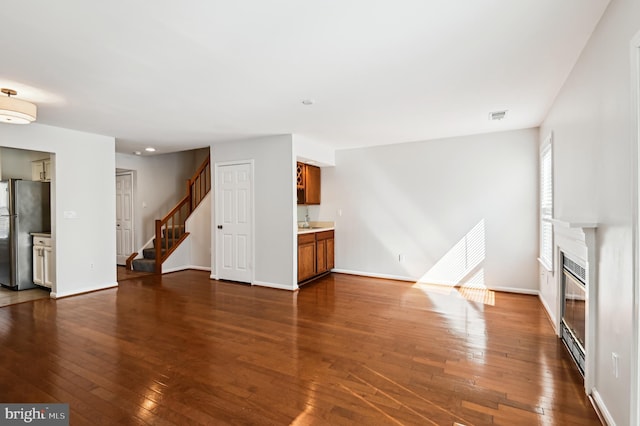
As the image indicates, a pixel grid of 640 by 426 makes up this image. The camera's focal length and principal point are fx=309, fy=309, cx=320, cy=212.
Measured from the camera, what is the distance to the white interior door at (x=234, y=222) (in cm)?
550

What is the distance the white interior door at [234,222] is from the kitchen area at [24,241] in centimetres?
258

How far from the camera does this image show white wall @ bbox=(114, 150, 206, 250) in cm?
725

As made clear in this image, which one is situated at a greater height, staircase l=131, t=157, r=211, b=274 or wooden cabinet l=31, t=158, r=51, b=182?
wooden cabinet l=31, t=158, r=51, b=182

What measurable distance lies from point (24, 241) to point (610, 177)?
7511 millimetres

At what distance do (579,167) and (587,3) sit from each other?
4.03 feet

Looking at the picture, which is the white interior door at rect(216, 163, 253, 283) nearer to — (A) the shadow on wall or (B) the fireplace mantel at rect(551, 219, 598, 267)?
(A) the shadow on wall

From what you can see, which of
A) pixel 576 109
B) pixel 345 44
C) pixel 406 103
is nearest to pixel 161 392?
pixel 345 44

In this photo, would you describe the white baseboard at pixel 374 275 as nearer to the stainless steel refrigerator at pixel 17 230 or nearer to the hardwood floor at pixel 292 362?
the hardwood floor at pixel 292 362

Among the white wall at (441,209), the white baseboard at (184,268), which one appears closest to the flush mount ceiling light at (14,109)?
the white baseboard at (184,268)

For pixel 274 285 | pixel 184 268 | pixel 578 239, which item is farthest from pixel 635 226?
pixel 184 268

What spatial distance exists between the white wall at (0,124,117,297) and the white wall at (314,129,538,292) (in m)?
3.94

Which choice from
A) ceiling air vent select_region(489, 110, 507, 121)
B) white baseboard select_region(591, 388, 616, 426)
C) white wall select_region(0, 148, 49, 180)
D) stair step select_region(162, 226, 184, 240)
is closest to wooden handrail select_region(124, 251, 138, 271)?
stair step select_region(162, 226, 184, 240)

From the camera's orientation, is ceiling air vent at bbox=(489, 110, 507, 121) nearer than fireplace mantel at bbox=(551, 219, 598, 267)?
No

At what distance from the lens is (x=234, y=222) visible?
564cm
